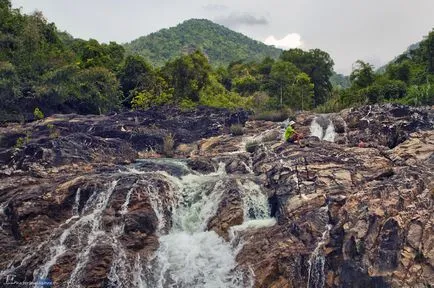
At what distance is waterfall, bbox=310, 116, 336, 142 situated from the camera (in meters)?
27.9

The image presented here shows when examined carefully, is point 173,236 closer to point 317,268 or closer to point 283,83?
point 317,268

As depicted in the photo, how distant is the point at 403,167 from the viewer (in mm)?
18984

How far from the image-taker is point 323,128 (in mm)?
28609

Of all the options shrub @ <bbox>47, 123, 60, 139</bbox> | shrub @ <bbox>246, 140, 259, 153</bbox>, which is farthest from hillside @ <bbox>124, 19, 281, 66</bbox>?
shrub @ <bbox>246, 140, 259, 153</bbox>

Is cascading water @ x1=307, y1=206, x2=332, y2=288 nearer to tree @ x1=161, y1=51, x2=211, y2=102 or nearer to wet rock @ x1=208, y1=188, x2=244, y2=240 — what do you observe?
wet rock @ x1=208, y1=188, x2=244, y2=240

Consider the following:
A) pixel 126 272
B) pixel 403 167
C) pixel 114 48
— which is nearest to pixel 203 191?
pixel 126 272

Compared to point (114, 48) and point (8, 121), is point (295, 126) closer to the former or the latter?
point (8, 121)

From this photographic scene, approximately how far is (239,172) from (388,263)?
9.45 meters

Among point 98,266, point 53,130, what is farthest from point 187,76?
point 98,266

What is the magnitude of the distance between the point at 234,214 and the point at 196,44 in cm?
8060

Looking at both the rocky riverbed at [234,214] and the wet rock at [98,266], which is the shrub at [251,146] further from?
the wet rock at [98,266]

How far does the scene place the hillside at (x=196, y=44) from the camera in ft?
294

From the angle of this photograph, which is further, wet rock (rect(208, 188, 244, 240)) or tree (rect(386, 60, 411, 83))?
tree (rect(386, 60, 411, 83))

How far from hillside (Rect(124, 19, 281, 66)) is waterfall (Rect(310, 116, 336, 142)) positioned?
180 feet
